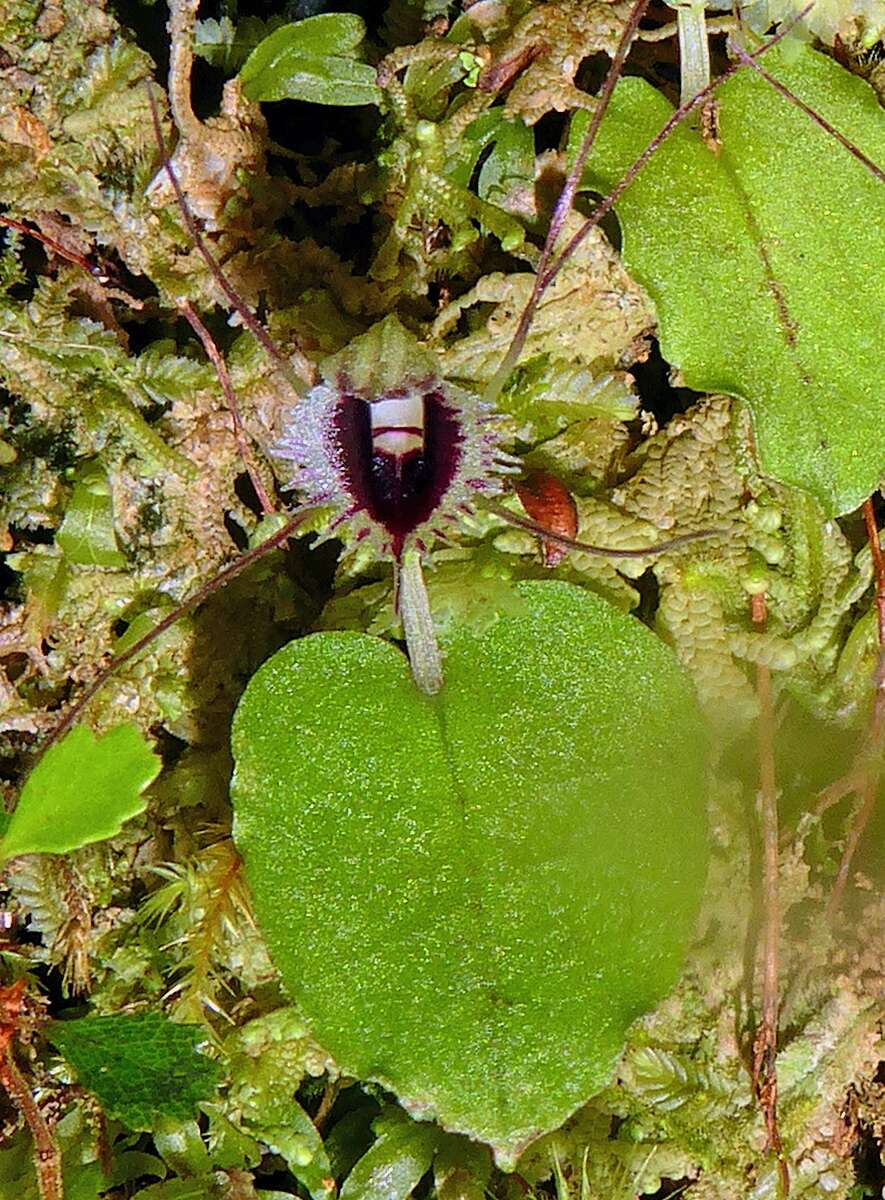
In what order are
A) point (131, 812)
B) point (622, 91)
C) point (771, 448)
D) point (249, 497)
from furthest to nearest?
point (249, 497), point (622, 91), point (771, 448), point (131, 812)

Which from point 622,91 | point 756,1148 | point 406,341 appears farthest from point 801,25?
point 756,1148

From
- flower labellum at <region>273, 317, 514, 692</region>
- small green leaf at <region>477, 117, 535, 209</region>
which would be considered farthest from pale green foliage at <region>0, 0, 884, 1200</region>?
flower labellum at <region>273, 317, 514, 692</region>

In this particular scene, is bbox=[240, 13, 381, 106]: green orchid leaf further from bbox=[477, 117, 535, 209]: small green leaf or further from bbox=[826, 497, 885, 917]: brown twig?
bbox=[826, 497, 885, 917]: brown twig

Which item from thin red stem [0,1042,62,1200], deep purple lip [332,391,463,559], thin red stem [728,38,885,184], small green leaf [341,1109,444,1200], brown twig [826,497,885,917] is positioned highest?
thin red stem [728,38,885,184]

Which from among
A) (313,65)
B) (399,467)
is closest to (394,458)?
(399,467)

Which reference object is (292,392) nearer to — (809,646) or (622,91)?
(622,91)

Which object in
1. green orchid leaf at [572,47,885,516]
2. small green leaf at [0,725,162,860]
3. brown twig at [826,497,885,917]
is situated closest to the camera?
small green leaf at [0,725,162,860]

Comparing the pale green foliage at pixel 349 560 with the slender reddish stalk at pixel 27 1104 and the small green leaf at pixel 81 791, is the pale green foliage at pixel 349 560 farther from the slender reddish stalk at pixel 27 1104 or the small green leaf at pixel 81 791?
the small green leaf at pixel 81 791
